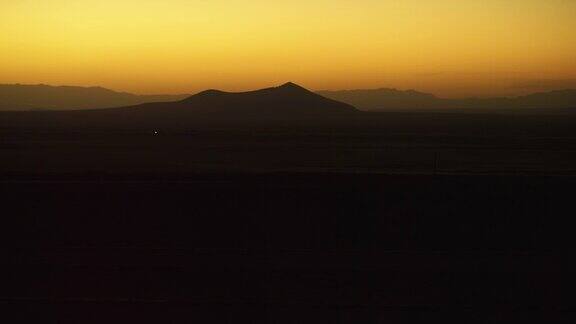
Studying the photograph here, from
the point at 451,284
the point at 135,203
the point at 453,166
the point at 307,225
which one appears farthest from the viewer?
the point at 453,166

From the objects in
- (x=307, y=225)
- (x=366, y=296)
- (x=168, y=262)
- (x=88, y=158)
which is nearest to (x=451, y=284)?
(x=366, y=296)

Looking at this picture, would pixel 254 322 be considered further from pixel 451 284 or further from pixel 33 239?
pixel 33 239

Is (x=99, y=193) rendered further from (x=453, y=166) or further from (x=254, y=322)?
(x=453, y=166)

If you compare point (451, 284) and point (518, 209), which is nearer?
point (451, 284)

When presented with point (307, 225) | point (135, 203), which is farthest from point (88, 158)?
point (307, 225)

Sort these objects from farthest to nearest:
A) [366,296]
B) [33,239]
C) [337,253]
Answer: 1. [33,239]
2. [337,253]
3. [366,296]

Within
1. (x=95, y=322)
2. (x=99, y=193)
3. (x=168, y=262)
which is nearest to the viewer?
(x=95, y=322)
